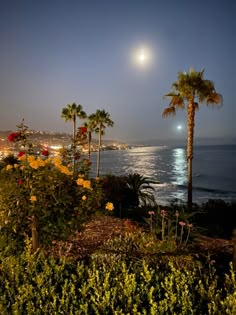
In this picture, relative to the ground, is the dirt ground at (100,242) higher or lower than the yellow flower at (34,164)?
lower

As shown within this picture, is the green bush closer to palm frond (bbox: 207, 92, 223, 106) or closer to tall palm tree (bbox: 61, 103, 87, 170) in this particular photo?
palm frond (bbox: 207, 92, 223, 106)

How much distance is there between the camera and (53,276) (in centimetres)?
326

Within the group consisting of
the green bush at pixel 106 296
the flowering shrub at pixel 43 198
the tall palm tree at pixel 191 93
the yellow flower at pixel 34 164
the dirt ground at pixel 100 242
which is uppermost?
the tall palm tree at pixel 191 93

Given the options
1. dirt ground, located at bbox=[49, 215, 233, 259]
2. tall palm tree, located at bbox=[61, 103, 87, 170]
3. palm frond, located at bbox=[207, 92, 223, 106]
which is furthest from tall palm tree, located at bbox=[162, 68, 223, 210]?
tall palm tree, located at bbox=[61, 103, 87, 170]

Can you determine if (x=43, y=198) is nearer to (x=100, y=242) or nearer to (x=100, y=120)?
Answer: (x=100, y=242)

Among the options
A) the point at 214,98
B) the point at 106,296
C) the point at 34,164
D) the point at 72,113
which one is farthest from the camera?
the point at 72,113

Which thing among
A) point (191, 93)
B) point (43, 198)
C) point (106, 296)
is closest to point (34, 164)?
point (43, 198)

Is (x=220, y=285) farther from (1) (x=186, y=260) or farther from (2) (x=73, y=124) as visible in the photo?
(2) (x=73, y=124)

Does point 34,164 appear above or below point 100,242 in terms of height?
above

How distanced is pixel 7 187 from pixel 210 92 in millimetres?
15566

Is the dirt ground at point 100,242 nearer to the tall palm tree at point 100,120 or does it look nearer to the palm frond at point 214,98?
the palm frond at point 214,98

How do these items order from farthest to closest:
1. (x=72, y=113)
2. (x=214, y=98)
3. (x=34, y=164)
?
1. (x=72, y=113)
2. (x=214, y=98)
3. (x=34, y=164)

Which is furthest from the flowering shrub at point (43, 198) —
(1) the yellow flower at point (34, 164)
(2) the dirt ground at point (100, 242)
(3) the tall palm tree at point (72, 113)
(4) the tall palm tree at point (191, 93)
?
(3) the tall palm tree at point (72, 113)

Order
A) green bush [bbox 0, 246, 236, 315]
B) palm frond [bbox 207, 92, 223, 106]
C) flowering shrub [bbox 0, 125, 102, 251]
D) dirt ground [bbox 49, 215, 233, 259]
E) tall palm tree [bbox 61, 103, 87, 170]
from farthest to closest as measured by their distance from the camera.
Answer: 1. tall palm tree [bbox 61, 103, 87, 170]
2. palm frond [bbox 207, 92, 223, 106]
3. dirt ground [bbox 49, 215, 233, 259]
4. flowering shrub [bbox 0, 125, 102, 251]
5. green bush [bbox 0, 246, 236, 315]
